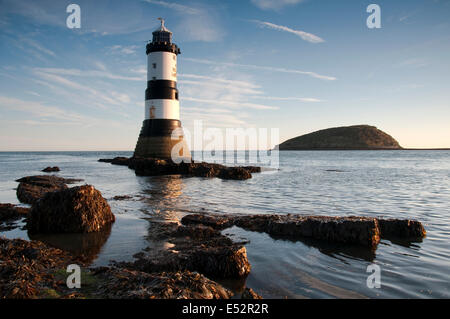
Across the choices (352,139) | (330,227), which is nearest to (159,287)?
(330,227)

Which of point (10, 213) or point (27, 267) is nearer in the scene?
point (27, 267)

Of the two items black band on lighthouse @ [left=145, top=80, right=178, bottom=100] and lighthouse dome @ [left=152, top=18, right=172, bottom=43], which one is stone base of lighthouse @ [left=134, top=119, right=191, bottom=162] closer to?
black band on lighthouse @ [left=145, top=80, right=178, bottom=100]

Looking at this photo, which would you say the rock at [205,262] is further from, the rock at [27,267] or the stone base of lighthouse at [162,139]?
the stone base of lighthouse at [162,139]

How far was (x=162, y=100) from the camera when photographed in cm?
3186

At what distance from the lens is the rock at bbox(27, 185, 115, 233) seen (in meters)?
7.98

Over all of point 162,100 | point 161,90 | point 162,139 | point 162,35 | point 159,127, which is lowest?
point 162,139

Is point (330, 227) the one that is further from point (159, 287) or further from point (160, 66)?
point (160, 66)

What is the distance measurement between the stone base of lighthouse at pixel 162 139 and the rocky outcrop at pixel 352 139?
138 meters

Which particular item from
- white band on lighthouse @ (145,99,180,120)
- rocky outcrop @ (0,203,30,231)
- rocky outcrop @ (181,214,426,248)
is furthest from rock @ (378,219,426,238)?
white band on lighthouse @ (145,99,180,120)

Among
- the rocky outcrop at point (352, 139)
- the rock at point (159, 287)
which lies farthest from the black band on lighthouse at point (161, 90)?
the rocky outcrop at point (352, 139)

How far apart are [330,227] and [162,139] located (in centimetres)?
2778

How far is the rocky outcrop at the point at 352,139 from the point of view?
153 meters
